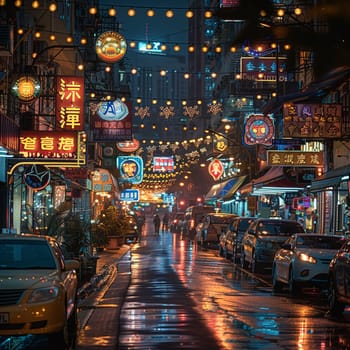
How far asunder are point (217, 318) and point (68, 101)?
16.3 meters

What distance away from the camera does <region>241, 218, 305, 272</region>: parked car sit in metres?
27.5

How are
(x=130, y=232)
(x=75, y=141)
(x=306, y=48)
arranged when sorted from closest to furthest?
(x=306, y=48)
(x=75, y=141)
(x=130, y=232)

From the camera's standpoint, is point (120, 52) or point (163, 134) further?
point (163, 134)

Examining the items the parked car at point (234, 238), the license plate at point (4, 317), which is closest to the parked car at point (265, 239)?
the parked car at point (234, 238)

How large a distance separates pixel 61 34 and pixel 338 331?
2611cm

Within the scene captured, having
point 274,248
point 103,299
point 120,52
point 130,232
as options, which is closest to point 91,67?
point 130,232

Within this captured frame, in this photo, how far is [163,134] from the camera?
148 meters

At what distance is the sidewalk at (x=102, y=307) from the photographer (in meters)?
12.3

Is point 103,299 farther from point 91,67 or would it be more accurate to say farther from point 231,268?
point 91,67

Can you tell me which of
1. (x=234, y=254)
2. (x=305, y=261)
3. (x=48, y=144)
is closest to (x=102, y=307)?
(x=305, y=261)

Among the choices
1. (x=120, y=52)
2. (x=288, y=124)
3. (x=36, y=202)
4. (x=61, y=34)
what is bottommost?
(x=36, y=202)

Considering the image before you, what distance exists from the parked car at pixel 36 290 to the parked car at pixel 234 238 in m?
19.9

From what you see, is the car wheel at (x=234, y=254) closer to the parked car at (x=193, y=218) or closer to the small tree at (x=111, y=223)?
the small tree at (x=111, y=223)

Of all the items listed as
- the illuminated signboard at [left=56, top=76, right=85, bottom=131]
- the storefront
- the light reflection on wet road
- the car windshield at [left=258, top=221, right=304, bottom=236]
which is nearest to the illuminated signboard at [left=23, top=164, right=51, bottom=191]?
the illuminated signboard at [left=56, top=76, right=85, bottom=131]
